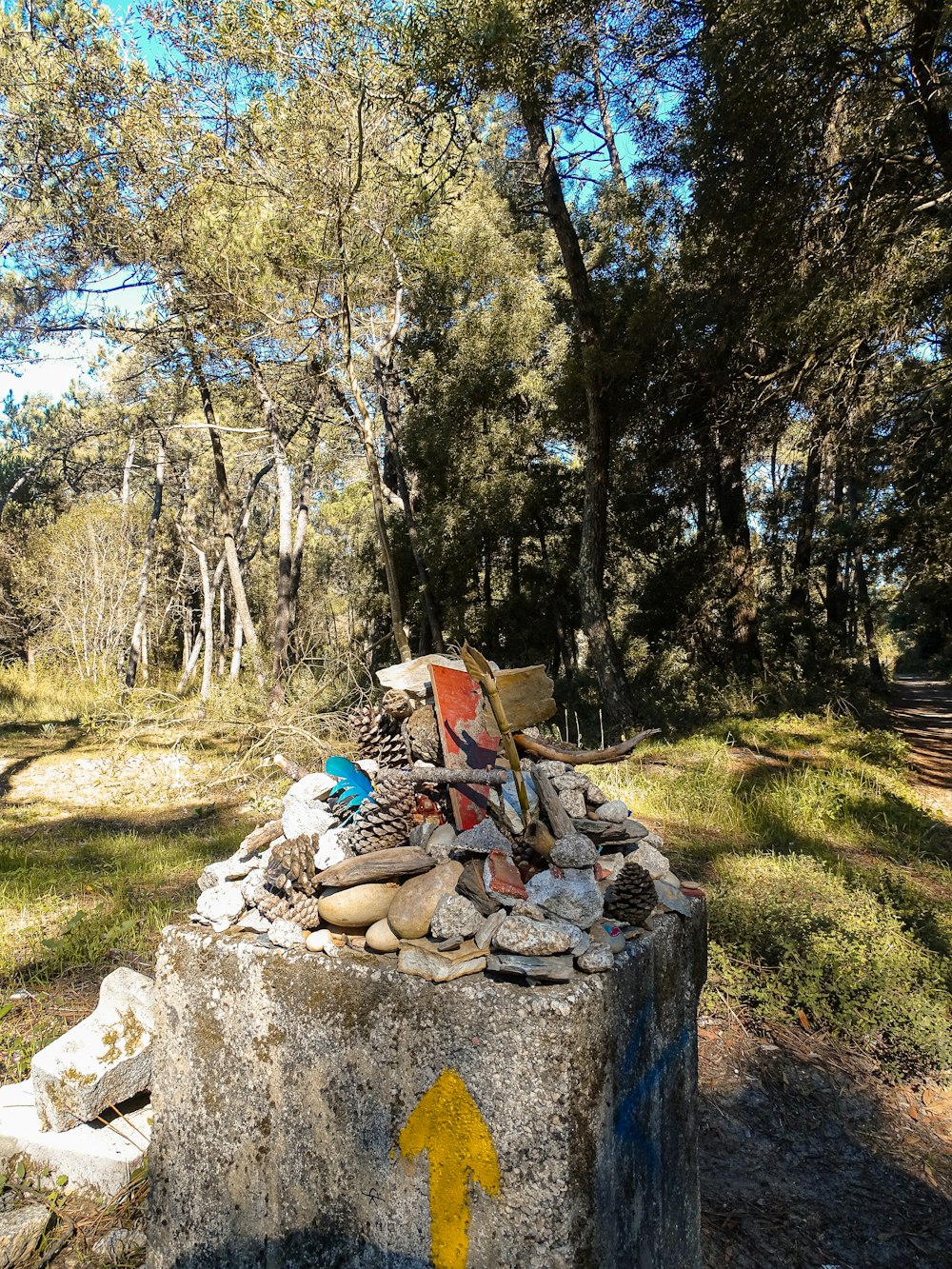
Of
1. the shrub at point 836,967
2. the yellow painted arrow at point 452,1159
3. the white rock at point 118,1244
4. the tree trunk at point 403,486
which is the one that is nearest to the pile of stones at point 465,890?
the yellow painted arrow at point 452,1159

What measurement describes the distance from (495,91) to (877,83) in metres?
3.62

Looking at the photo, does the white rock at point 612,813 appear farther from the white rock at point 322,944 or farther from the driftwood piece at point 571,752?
the white rock at point 322,944

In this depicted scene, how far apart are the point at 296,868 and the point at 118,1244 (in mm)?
1142

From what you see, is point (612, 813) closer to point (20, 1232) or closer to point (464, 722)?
point (464, 722)

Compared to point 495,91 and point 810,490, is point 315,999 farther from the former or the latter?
point 810,490

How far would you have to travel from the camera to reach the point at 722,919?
371cm

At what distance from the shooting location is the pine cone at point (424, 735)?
1.94m

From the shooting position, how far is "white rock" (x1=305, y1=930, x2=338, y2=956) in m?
1.55

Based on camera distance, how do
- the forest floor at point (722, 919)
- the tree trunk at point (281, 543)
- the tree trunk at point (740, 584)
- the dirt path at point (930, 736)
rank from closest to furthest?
the forest floor at point (722, 919) < the dirt path at point (930, 736) < the tree trunk at point (281, 543) < the tree trunk at point (740, 584)

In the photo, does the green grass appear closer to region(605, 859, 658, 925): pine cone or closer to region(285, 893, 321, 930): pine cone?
region(605, 859, 658, 925): pine cone

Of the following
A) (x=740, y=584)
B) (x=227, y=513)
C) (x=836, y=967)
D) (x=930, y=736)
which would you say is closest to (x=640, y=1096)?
(x=836, y=967)

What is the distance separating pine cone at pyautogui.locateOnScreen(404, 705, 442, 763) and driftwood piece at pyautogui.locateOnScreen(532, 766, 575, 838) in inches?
10.7

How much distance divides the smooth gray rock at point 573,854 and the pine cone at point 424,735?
1.42 feet

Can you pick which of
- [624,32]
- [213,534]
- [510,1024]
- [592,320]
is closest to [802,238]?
[592,320]
